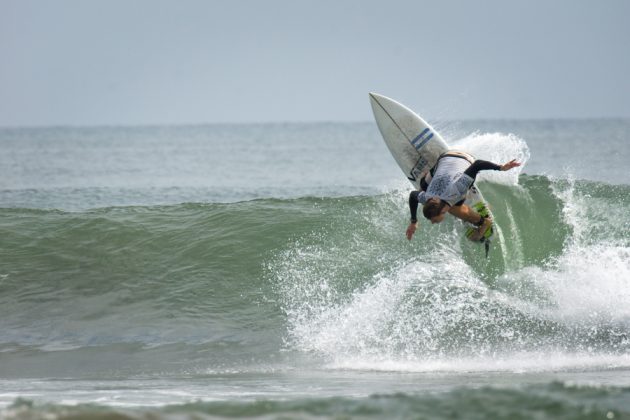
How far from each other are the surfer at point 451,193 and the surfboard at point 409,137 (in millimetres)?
658

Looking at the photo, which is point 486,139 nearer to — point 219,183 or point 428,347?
point 428,347

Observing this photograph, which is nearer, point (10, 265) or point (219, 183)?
point (10, 265)

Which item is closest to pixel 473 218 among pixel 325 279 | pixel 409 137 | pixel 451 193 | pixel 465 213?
pixel 465 213

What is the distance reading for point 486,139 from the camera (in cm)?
1212

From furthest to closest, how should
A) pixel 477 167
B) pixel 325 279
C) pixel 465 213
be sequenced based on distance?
pixel 325 279 → pixel 465 213 → pixel 477 167

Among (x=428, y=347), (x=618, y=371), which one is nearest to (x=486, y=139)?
(x=428, y=347)

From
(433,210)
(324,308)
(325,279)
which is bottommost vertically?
(324,308)

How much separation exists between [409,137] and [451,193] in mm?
1972

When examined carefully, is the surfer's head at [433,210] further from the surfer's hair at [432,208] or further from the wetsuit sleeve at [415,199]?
the wetsuit sleeve at [415,199]

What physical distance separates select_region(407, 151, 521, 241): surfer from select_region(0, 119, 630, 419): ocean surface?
2.53 ft

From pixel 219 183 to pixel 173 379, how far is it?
1699 cm

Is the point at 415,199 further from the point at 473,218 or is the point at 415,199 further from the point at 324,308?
the point at 324,308

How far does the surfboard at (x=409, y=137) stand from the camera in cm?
1140

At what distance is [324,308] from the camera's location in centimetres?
→ 998
